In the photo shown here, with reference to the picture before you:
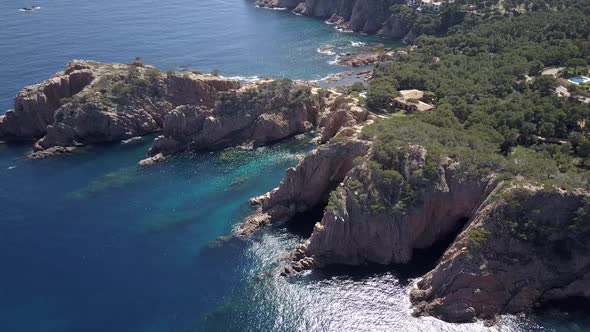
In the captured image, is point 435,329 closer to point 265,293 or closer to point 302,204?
point 265,293

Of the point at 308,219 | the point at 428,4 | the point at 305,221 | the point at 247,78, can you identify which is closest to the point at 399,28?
the point at 428,4

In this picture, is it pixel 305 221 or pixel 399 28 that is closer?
pixel 305 221

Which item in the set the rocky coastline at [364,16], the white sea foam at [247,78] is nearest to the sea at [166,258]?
the white sea foam at [247,78]

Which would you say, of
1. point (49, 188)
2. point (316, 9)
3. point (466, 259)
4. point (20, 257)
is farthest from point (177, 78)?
point (316, 9)

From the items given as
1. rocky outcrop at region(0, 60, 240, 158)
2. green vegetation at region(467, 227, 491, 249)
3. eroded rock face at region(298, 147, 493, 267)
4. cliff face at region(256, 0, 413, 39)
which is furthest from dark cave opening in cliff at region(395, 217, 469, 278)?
cliff face at region(256, 0, 413, 39)

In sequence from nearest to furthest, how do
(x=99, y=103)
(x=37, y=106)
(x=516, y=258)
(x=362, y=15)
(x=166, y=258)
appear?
(x=516, y=258), (x=166, y=258), (x=99, y=103), (x=37, y=106), (x=362, y=15)

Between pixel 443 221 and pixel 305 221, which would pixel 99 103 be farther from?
pixel 443 221

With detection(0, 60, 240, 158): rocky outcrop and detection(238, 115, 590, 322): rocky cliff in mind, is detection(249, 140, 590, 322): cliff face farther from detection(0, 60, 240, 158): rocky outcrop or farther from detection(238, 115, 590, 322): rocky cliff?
detection(0, 60, 240, 158): rocky outcrop
